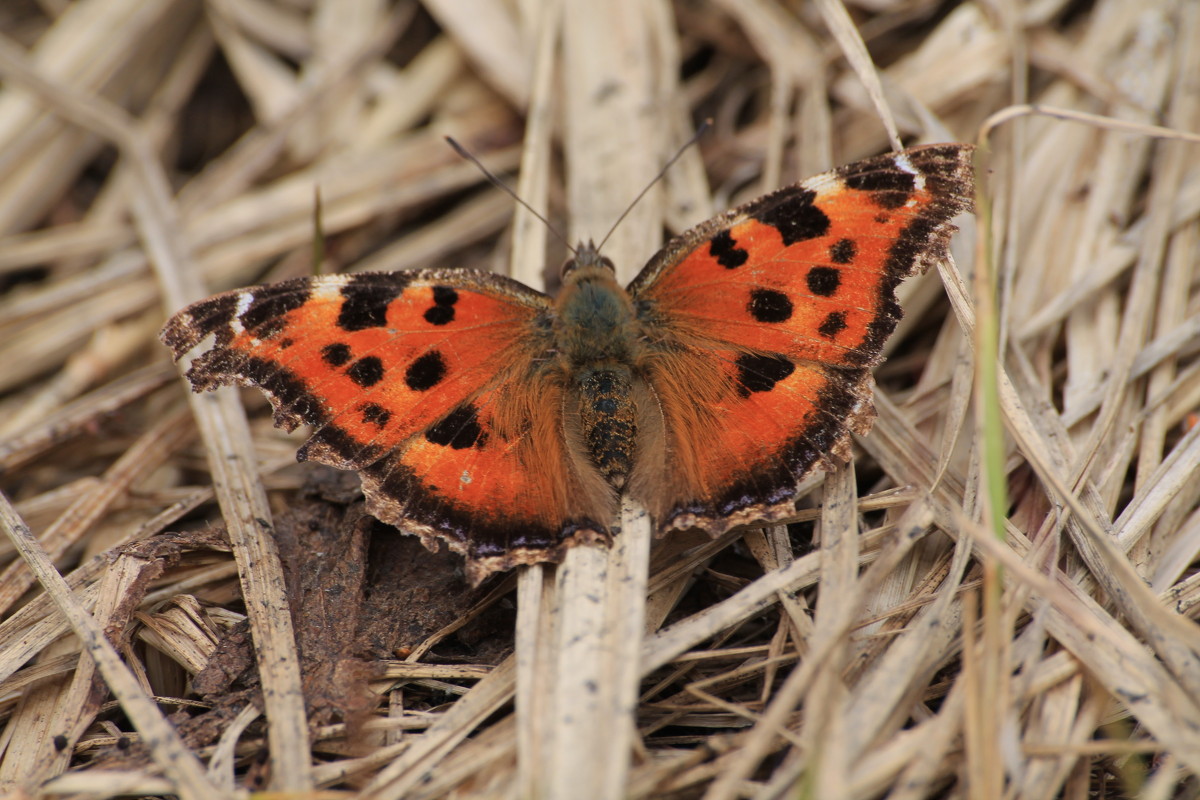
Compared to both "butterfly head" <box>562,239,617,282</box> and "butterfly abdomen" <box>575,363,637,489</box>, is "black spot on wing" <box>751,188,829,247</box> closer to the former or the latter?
"butterfly head" <box>562,239,617,282</box>

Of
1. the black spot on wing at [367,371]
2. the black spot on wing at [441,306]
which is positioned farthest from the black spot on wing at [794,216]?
the black spot on wing at [367,371]

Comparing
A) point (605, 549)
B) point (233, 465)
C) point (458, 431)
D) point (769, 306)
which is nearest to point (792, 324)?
point (769, 306)

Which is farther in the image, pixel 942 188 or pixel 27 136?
pixel 27 136

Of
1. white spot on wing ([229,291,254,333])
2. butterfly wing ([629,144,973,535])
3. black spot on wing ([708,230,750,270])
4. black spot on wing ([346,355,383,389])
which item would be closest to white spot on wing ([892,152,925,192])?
butterfly wing ([629,144,973,535])

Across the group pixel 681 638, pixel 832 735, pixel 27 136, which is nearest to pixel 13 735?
pixel 681 638

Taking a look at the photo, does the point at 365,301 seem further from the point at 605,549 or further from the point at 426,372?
the point at 605,549

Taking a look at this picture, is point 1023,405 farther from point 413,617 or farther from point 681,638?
point 413,617
